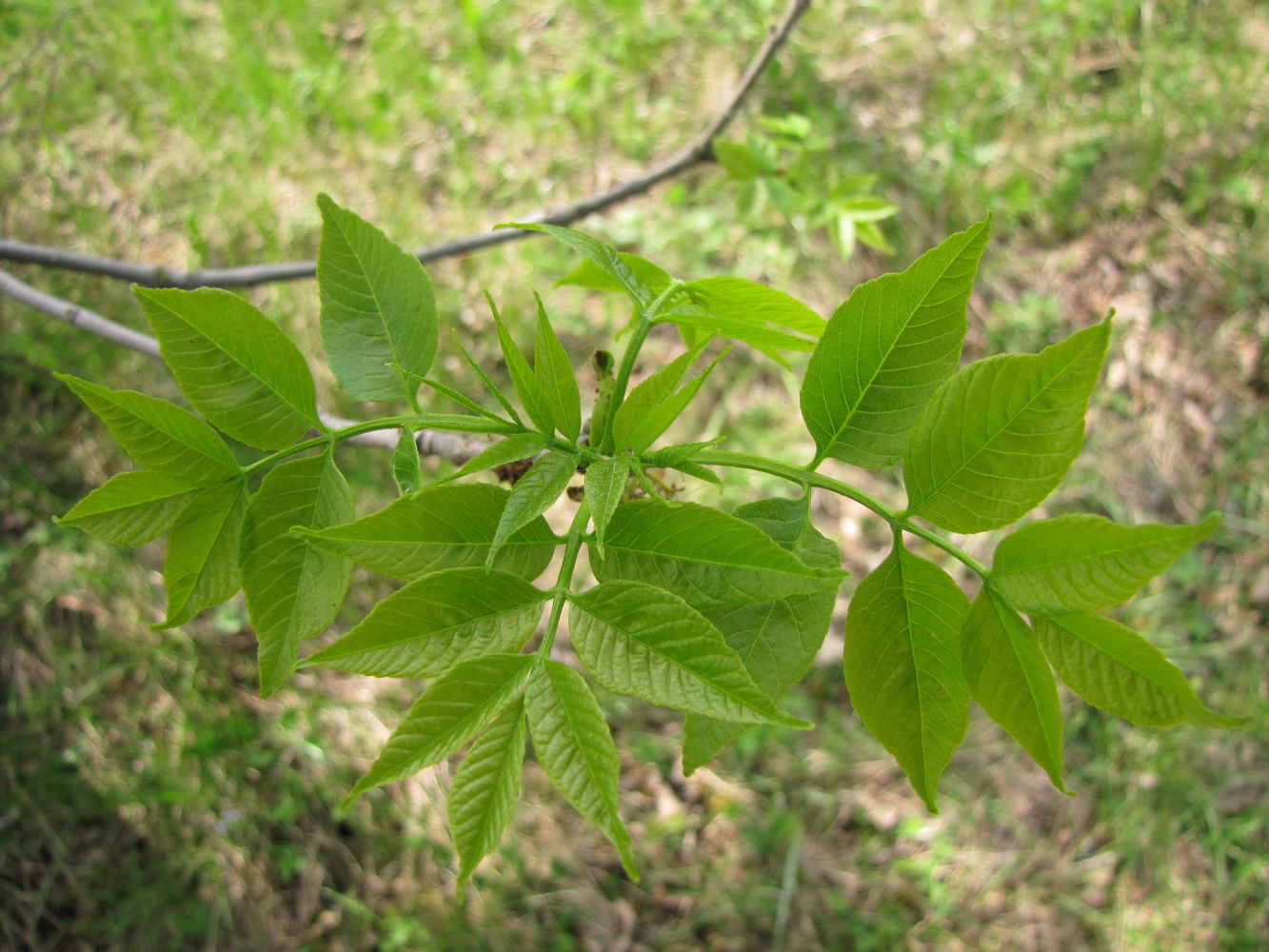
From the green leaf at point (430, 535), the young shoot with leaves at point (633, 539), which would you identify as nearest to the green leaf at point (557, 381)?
the young shoot with leaves at point (633, 539)

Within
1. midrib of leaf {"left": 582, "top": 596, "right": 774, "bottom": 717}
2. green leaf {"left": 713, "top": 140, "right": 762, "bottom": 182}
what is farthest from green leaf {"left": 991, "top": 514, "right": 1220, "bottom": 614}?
green leaf {"left": 713, "top": 140, "right": 762, "bottom": 182}

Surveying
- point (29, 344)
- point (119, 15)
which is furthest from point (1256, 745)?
point (119, 15)

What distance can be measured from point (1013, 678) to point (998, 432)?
24cm

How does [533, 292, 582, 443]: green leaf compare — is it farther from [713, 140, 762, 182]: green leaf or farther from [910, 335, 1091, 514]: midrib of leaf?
[713, 140, 762, 182]: green leaf

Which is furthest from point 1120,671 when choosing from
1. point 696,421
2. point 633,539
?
point 696,421

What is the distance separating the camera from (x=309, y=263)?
1.88 metres

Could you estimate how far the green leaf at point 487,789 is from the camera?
0.75 metres

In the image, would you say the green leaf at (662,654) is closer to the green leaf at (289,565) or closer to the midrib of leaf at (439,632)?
the midrib of leaf at (439,632)

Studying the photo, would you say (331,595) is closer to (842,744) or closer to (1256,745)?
(842,744)

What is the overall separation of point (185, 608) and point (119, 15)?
411cm

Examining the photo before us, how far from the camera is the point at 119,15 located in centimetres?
381

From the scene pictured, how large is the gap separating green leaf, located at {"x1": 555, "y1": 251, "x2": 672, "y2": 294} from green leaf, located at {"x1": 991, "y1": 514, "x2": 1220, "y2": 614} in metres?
0.50

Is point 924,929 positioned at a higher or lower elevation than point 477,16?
lower

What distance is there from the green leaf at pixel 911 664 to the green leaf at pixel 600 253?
398mm
